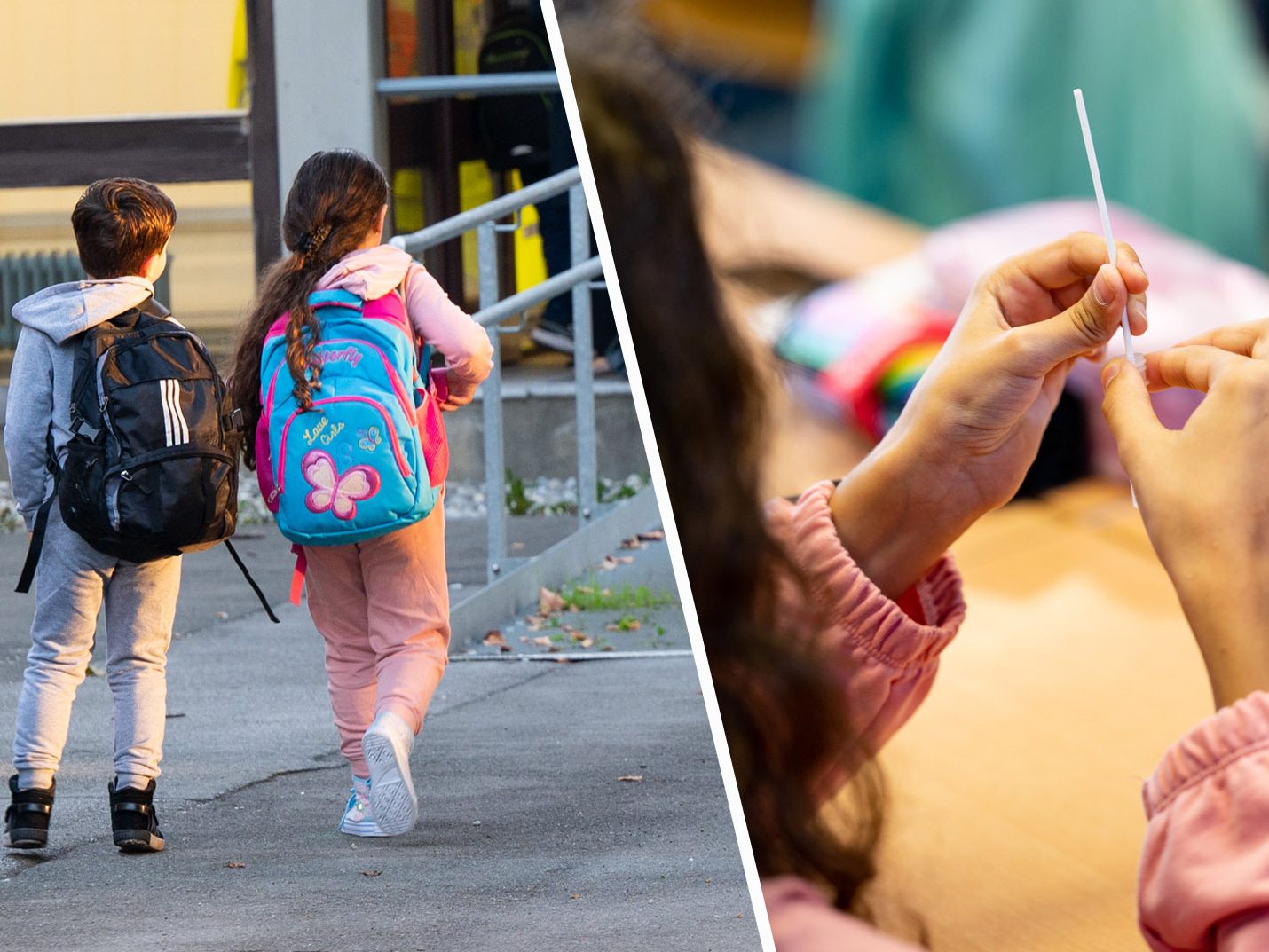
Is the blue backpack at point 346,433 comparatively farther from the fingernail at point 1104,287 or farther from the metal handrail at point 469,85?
the metal handrail at point 469,85

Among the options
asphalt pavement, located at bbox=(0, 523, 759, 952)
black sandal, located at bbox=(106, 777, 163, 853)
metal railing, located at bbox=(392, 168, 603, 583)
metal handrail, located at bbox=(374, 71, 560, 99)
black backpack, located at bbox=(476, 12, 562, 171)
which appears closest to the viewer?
asphalt pavement, located at bbox=(0, 523, 759, 952)

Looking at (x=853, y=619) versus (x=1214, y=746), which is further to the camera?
(x=853, y=619)

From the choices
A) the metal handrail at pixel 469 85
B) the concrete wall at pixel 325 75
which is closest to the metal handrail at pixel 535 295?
the metal handrail at pixel 469 85

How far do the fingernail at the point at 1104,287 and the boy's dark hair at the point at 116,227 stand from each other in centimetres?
156

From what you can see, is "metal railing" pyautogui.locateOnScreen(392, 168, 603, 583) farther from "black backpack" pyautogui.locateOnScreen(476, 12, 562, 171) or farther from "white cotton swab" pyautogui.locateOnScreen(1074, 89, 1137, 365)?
"white cotton swab" pyautogui.locateOnScreen(1074, 89, 1137, 365)

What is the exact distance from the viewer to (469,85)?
5402 millimetres

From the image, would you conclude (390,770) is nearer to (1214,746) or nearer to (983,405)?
(983,405)

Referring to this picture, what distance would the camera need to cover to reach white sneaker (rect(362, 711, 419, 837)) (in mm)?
2309

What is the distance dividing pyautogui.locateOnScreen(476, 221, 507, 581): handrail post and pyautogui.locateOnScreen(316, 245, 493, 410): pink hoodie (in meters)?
1.36

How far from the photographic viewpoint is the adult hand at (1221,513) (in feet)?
2.89

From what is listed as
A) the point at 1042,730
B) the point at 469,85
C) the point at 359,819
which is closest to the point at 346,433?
the point at 359,819

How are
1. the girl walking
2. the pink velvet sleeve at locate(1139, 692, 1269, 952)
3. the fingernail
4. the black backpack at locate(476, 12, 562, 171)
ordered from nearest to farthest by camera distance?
the pink velvet sleeve at locate(1139, 692, 1269, 952)
the fingernail
the girl walking
the black backpack at locate(476, 12, 562, 171)

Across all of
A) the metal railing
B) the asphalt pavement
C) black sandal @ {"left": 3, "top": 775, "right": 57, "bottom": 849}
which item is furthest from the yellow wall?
black sandal @ {"left": 3, "top": 775, "right": 57, "bottom": 849}

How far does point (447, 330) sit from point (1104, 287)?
4.58 ft
